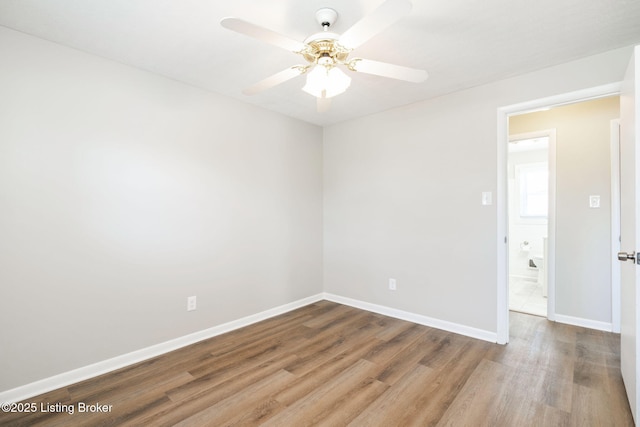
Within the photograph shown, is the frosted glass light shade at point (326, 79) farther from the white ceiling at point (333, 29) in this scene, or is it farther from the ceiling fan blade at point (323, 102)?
the white ceiling at point (333, 29)

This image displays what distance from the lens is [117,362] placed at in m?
2.28

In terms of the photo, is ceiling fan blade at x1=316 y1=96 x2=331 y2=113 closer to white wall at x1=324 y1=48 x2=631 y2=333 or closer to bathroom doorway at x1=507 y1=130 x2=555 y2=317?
white wall at x1=324 y1=48 x2=631 y2=333

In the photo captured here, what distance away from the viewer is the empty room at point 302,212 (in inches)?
69.3

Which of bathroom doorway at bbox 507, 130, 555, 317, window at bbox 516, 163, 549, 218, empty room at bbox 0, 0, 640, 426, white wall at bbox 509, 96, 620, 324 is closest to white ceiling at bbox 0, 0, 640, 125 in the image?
empty room at bbox 0, 0, 640, 426

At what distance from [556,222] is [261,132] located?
3338mm

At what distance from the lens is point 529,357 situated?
7.87ft

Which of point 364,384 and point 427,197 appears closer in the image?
point 364,384

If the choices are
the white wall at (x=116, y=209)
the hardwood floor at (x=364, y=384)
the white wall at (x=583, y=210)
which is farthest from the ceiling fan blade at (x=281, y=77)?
the white wall at (x=583, y=210)

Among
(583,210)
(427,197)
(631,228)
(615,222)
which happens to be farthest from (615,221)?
(427,197)

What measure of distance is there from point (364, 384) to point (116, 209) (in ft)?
7.35

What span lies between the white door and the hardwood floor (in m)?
0.28

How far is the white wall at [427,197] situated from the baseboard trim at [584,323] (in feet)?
3.46

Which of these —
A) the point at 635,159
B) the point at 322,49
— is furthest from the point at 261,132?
the point at 635,159

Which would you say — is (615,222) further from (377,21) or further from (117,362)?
(117,362)
